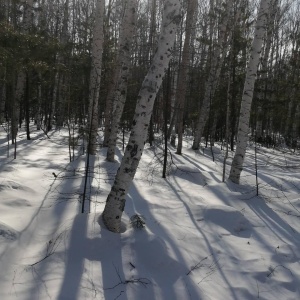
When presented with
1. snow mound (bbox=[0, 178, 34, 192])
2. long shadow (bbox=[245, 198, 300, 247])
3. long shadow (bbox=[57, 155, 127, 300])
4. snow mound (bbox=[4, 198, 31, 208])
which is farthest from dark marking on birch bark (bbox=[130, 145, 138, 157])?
long shadow (bbox=[245, 198, 300, 247])

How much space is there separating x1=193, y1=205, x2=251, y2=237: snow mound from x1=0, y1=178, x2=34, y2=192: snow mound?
3.22 m

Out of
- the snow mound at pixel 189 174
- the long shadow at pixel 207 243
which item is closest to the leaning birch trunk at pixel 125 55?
the snow mound at pixel 189 174

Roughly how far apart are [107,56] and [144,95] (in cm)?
1218

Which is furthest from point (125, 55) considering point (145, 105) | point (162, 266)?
point (162, 266)

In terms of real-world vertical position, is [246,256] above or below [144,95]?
below

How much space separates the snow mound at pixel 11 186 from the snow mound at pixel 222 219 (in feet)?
10.6

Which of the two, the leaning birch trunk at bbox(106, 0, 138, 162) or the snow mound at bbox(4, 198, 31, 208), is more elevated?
the leaning birch trunk at bbox(106, 0, 138, 162)

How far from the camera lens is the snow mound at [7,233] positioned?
410 centimetres

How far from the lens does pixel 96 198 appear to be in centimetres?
611

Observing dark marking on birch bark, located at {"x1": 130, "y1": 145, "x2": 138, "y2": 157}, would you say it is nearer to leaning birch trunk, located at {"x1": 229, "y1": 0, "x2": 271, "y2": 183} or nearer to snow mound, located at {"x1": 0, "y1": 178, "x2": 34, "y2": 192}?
snow mound, located at {"x1": 0, "y1": 178, "x2": 34, "y2": 192}

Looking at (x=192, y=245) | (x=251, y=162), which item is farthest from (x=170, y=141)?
(x=192, y=245)

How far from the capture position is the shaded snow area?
11.8 ft

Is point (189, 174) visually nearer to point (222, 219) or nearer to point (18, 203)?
point (222, 219)

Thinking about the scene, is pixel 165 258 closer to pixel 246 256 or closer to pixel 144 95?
pixel 246 256
